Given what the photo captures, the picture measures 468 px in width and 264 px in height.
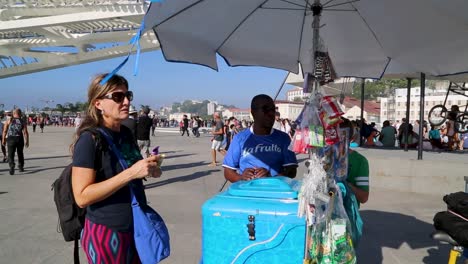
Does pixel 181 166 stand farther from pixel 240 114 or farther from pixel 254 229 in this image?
pixel 240 114

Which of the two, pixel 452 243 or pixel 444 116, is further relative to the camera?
pixel 444 116

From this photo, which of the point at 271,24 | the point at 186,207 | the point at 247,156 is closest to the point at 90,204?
the point at 247,156

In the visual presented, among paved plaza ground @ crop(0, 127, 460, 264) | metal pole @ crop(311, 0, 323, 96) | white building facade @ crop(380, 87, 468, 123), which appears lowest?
paved plaza ground @ crop(0, 127, 460, 264)

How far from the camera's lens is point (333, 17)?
333 centimetres

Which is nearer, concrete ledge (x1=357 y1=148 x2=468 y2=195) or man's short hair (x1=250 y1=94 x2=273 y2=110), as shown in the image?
man's short hair (x1=250 y1=94 x2=273 y2=110)

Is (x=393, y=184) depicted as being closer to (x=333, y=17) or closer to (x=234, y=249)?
(x=333, y=17)

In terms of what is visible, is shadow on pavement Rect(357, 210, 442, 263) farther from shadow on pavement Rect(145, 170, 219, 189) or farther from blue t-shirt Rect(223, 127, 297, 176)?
shadow on pavement Rect(145, 170, 219, 189)

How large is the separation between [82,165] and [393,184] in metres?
7.25

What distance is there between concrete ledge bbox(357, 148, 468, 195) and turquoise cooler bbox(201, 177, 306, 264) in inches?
249

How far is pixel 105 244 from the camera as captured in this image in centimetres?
205

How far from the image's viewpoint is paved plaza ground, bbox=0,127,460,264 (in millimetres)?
4258

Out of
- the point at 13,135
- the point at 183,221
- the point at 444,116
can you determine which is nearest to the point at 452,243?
the point at 183,221

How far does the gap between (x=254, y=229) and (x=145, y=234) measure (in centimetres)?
62

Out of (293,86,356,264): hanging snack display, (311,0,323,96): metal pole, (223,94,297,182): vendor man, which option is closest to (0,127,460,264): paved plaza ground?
(223,94,297,182): vendor man
